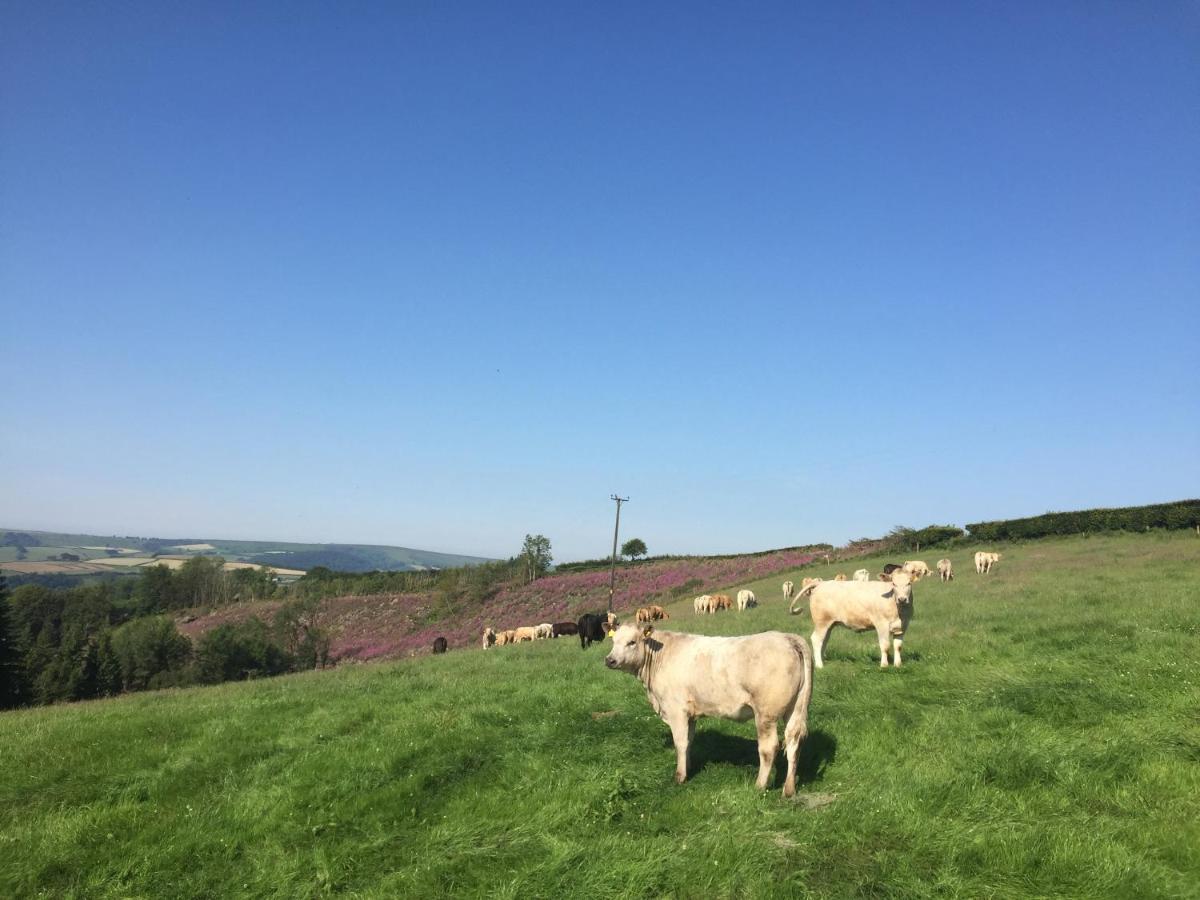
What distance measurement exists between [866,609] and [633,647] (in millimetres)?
6601

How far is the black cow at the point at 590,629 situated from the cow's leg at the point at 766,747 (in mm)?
17545

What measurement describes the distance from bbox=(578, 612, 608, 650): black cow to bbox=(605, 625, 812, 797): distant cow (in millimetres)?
15928

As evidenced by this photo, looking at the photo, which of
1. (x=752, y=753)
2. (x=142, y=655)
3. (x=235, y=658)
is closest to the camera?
(x=752, y=753)

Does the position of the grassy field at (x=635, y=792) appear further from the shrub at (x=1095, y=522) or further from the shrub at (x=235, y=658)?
the shrub at (x=235, y=658)

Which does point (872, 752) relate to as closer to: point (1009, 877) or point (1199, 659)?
point (1009, 877)

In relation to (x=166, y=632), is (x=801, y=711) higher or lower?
higher

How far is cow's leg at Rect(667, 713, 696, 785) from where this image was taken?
28.8ft

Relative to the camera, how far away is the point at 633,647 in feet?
32.7

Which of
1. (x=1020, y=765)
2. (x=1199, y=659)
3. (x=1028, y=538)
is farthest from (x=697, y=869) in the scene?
(x=1028, y=538)

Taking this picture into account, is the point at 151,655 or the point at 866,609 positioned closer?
the point at 866,609

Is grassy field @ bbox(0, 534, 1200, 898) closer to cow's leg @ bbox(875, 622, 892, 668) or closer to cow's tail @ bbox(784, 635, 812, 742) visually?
cow's leg @ bbox(875, 622, 892, 668)

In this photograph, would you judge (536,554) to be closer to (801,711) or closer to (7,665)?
(7,665)

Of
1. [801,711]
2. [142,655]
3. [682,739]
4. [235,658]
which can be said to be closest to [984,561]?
[801,711]

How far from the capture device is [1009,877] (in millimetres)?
5906
